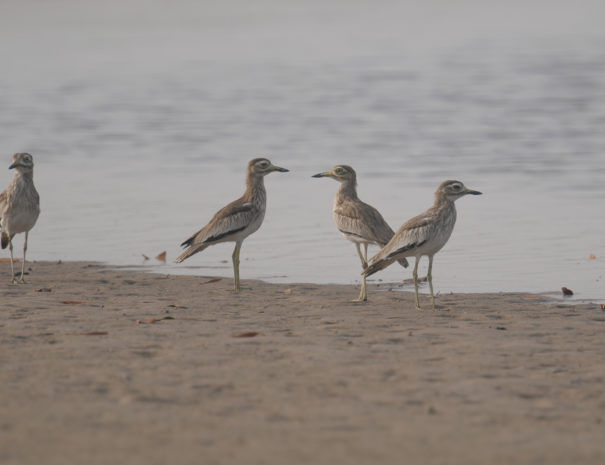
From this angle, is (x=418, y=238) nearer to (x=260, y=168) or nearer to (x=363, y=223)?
(x=363, y=223)

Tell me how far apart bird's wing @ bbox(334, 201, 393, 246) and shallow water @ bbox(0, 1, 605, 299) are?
1.11 metres

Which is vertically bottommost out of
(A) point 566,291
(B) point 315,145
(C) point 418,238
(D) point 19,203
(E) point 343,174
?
(A) point 566,291

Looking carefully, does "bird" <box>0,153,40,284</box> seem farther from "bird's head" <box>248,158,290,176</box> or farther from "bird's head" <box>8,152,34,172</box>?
"bird's head" <box>248,158,290,176</box>

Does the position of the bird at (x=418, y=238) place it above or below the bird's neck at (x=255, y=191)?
below

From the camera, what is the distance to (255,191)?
15586mm

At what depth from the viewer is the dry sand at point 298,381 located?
736cm

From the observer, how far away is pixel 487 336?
1091 centimetres

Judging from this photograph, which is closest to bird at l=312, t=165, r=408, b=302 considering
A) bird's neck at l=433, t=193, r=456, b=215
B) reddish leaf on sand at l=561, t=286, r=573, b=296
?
bird's neck at l=433, t=193, r=456, b=215

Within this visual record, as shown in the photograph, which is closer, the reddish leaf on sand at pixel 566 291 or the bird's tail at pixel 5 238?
the reddish leaf on sand at pixel 566 291

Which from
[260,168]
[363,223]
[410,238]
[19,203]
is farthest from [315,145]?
[410,238]

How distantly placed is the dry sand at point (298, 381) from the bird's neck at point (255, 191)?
233 cm

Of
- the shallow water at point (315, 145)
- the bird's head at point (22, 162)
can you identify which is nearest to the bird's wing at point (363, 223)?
the shallow water at point (315, 145)

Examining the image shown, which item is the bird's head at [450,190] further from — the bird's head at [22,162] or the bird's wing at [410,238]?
the bird's head at [22,162]

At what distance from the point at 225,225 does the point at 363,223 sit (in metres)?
1.84
